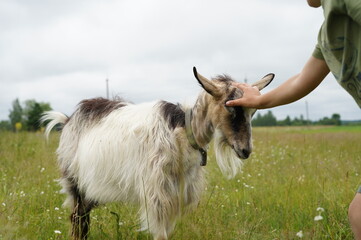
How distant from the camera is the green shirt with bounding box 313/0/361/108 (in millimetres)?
2057

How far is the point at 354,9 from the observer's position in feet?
6.29

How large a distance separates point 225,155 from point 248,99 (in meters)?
1.10

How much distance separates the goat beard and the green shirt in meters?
1.85

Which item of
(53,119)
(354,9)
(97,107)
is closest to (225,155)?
(97,107)

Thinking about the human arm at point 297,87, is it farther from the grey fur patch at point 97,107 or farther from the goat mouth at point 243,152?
the grey fur patch at point 97,107

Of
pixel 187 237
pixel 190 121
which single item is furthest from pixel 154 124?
pixel 187 237

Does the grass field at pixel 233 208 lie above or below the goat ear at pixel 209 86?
below

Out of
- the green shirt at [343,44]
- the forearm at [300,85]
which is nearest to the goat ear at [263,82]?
Answer: the forearm at [300,85]

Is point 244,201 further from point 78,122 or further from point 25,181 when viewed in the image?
point 25,181

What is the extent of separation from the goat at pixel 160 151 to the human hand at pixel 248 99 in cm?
13

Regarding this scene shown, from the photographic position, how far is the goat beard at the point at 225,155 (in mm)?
3990

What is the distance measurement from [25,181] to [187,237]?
3.72 m

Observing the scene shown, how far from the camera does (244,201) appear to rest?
561 centimetres

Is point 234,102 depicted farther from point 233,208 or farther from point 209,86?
point 233,208
